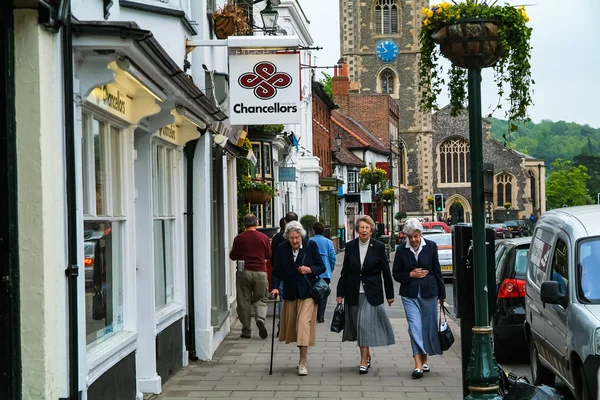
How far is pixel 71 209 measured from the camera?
6.53 m

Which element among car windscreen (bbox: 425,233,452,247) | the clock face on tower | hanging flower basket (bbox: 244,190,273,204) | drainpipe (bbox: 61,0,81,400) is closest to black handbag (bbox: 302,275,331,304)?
drainpipe (bbox: 61,0,81,400)

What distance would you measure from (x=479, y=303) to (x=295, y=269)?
4.20m

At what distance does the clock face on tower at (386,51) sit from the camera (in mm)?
86988

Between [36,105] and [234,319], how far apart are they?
42.6ft

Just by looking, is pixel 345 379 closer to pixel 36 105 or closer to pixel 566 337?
pixel 566 337

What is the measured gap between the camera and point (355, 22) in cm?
9519

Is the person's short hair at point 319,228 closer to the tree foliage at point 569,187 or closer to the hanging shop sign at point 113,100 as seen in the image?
the hanging shop sign at point 113,100

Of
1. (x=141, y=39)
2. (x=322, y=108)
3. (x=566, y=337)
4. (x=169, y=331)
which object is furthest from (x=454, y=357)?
(x=322, y=108)

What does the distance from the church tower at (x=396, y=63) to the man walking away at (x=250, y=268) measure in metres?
78.1

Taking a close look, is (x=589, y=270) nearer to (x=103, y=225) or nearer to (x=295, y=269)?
(x=295, y=269)

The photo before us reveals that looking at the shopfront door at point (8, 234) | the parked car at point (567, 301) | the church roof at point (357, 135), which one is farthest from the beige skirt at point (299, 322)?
the church roof at point (357, 135)

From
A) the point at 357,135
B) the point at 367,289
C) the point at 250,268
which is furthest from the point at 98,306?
the point at 357,135

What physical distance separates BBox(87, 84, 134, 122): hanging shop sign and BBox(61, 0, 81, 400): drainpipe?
89 cm

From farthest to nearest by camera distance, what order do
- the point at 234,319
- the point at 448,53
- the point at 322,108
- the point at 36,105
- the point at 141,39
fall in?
the point at 322,108
the point at 234,319
the point at 448,53
the point at 141,39
the point at 36,105
